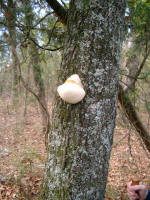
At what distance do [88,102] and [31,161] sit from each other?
6.72 ft

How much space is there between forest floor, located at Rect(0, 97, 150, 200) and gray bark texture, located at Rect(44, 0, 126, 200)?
3.13ft

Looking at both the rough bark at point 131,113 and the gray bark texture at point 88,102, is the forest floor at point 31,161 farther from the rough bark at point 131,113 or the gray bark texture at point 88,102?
the gray bark texture at point 88,102

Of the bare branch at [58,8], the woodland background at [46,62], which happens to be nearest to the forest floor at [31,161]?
the woodland background at [46,62]

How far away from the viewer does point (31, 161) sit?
8.63 feet

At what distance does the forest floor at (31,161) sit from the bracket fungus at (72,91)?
1500mm

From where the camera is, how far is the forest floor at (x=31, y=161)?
2.25 m

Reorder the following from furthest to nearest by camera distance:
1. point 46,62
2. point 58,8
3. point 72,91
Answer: point 46,62 → point 58,8 → point 72,91

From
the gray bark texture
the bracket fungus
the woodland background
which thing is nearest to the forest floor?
the woodland background

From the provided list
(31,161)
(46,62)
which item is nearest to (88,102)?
(31,161)

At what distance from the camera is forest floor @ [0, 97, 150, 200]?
2.25 metres

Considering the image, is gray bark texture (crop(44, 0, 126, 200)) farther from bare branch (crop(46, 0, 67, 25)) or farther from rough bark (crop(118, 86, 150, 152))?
rough bark (crop(118, 86, 150, 152))

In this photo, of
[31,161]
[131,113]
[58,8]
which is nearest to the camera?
[58,8]

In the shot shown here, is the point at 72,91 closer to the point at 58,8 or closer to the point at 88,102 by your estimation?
the point at 88,102

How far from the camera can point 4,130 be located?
6516mm
